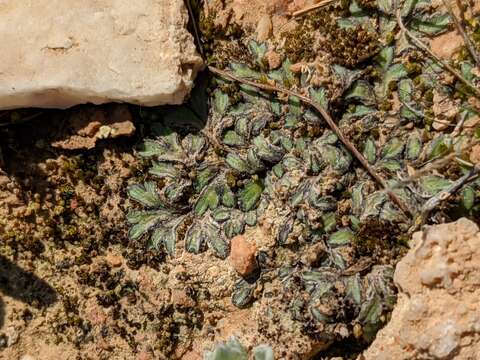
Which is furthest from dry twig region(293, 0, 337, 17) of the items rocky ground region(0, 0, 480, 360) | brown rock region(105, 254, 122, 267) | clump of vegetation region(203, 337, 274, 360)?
clump of vegetation region(203, 337, 274, 360)

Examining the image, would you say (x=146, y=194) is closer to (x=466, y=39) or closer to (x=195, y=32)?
(x=195, y=32)

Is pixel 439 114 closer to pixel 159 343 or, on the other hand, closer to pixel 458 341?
pixel 458 341

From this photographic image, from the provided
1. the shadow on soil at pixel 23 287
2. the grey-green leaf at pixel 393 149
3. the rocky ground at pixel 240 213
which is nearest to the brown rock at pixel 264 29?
the rocky ground at pixel 240 213

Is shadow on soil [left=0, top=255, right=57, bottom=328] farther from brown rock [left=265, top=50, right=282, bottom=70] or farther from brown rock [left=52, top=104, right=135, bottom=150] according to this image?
brown rock [left=265, top=50, right=282, bottom=70]

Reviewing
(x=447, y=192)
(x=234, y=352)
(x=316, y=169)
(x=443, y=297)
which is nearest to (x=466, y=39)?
(x=447, y=192)

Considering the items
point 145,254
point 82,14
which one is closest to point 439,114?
point 145,254

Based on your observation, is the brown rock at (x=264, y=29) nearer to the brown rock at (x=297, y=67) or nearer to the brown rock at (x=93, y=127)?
the brown rock at (x=297, y=67)
